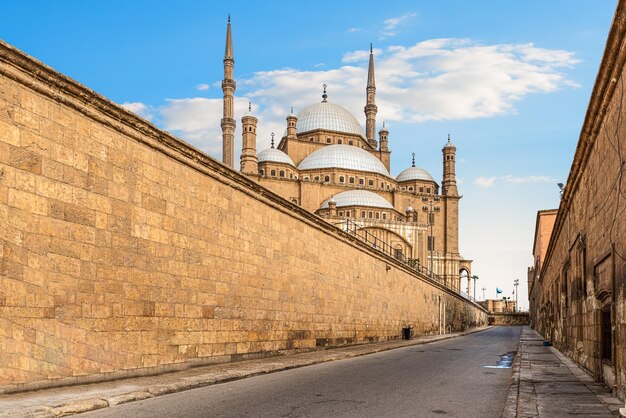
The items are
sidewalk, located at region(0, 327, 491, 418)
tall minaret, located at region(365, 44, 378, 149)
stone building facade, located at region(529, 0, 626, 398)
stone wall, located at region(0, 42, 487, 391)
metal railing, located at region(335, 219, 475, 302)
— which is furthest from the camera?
tall minaret, located at region(365, 44, 378, 149)

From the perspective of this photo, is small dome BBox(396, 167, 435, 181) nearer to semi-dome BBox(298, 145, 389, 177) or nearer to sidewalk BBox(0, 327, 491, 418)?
semi-dome BBox(298, 145, 389, 177)

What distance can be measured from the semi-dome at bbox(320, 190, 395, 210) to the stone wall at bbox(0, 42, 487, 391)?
158 ft

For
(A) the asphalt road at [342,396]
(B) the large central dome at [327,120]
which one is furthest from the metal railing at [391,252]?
(B) the large central dome at [327,120]

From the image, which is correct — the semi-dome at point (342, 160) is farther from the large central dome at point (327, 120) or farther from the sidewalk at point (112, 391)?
the sidewalk at point (112, 391)

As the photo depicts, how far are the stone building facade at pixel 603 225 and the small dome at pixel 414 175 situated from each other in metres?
69.4

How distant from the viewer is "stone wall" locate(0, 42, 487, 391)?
7.82 metres

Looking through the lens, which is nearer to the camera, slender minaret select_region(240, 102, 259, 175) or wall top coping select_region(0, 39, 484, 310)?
wall top coping select_region(0, 39, 484, 310)

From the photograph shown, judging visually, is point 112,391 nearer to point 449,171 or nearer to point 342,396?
point 342,396

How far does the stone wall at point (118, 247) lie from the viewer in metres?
7.82

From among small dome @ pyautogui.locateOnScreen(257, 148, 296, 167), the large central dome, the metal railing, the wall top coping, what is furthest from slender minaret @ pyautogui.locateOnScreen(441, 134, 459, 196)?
the wall top coping

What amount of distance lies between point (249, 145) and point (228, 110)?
437 centimetres

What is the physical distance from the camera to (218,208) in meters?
12.9

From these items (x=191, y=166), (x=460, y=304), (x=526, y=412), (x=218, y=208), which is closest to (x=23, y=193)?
(x=191, y=166)

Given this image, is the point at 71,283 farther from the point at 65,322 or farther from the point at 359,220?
the point at 359,220
